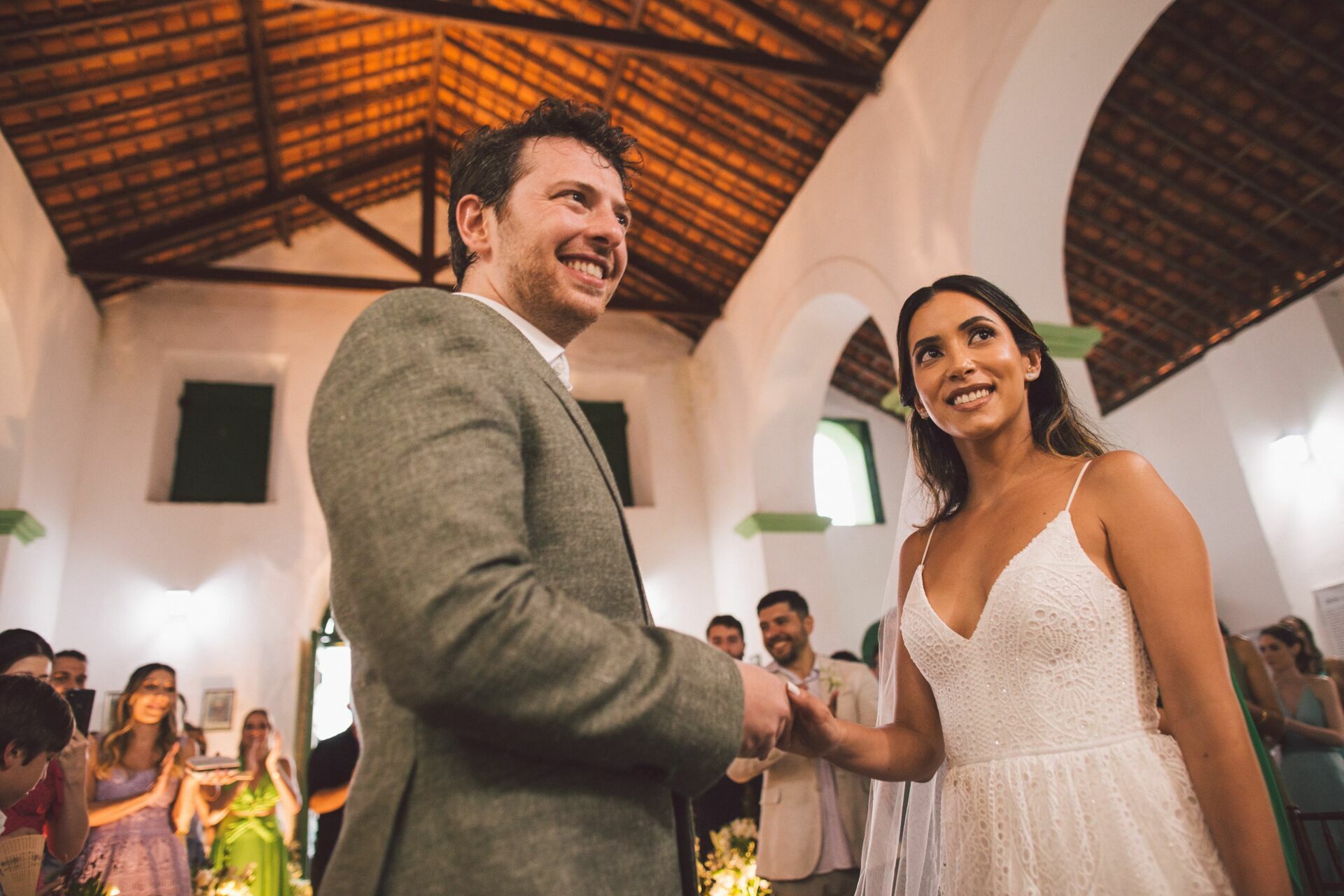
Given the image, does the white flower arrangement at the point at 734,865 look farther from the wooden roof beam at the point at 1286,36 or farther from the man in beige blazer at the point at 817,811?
the wooden roof beam at the point at 1286,36

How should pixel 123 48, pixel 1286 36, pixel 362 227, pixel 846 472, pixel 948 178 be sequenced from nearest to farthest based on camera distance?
pixel 948 178, pixel 1286 36, pixel 123 48, pixel 362 227, pixel 846 472

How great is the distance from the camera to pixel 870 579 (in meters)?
10.5

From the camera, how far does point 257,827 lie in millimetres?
5305

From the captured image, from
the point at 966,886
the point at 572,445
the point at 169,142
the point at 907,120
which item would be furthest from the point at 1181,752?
the point at 169,142

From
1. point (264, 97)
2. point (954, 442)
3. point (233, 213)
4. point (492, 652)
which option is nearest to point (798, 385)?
point (264, 97)

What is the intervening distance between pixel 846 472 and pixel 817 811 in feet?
26.0

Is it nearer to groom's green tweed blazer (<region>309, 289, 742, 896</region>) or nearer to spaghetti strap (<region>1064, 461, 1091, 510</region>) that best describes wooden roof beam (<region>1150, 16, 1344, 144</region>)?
spaghetti strap (<region>1064, 461, 1091, 510</region>)

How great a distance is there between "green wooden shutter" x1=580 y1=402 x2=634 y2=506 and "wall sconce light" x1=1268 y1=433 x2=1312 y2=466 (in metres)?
5.99

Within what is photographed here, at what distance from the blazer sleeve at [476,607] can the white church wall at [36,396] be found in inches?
266

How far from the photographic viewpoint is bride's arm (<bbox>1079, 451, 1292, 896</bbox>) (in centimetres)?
129

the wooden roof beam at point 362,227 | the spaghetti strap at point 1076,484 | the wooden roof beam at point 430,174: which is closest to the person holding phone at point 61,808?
the spaghetti strap at point 1076,484

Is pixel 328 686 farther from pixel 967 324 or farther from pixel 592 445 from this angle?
pixel 592 445

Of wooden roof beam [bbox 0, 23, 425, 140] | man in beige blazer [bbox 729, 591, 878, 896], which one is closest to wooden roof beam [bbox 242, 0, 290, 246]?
wooden roof beam [bbox 0, 23, 425, 140]

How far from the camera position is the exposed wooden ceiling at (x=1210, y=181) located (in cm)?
591
